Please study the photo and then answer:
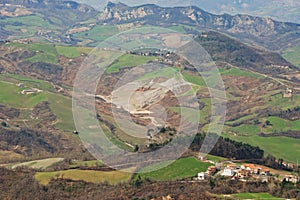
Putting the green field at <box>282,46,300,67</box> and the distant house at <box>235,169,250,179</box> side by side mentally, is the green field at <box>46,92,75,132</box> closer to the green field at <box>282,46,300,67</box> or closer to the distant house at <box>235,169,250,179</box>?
the distant house at <box>235,169,250,179</box>

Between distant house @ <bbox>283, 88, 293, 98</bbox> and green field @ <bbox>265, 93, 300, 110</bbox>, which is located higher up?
distant house @ <bbox>283, 88, 293, 98</bbox>

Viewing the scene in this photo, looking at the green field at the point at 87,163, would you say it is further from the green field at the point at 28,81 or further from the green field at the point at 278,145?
the green field at the point at 28,81

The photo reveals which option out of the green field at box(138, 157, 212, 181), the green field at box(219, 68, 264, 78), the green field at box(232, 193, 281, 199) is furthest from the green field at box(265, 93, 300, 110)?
the green field at box(232, 193, 281, 199)

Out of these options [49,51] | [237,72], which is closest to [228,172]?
[237,72]

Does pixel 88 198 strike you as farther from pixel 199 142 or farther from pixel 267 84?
pixel 267 84

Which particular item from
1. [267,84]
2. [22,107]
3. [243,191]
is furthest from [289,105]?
[243,191]

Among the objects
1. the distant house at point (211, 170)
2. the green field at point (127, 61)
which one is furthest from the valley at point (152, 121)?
the green field at point (127, 61)
